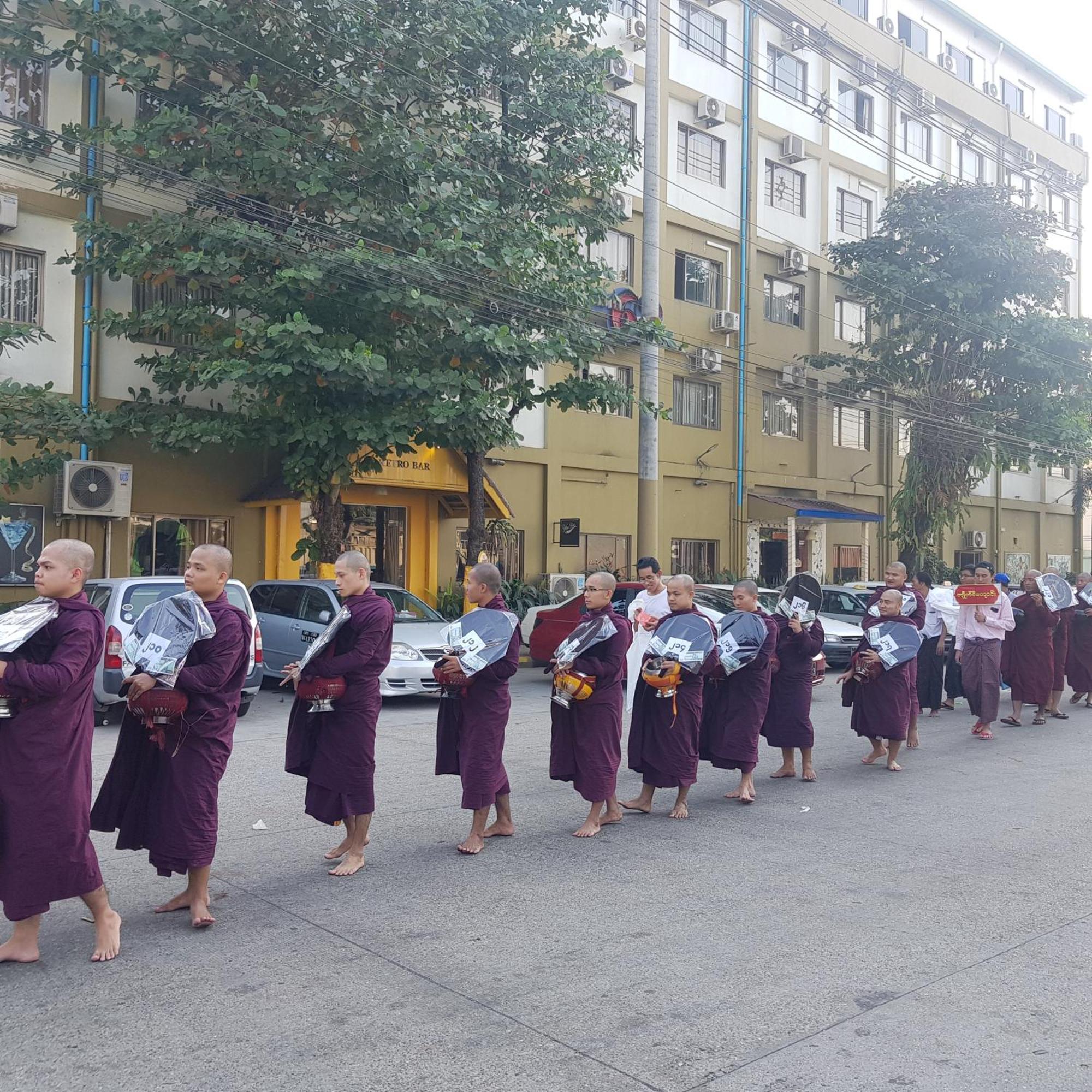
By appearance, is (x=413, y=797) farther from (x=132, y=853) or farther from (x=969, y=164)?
(x=969, y=164)

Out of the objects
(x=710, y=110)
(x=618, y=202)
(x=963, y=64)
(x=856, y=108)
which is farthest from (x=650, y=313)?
(x=963, y=64)

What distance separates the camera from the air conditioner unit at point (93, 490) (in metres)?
16.6

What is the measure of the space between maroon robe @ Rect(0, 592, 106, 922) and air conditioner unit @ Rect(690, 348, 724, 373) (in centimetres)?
2217

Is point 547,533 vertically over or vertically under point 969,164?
under

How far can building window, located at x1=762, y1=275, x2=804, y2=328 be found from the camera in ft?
93.1

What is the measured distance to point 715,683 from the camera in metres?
8.70

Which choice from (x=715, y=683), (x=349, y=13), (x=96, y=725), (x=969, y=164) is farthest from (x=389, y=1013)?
(x=969, y=164)

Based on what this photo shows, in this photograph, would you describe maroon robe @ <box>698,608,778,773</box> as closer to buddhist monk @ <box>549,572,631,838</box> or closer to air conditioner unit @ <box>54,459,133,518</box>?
buddhist monk @ <box>549,572,631,838</box>

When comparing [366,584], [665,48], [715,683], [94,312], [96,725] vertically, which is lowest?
[96,725]

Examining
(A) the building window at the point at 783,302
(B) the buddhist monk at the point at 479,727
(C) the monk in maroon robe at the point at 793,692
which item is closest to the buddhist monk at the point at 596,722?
(B) the buddhist monk at the point at 479,727

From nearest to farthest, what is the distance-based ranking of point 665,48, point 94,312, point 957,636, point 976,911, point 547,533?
point 976,911 → point 957,636 → point 94,312 → point 547,533 → point 665,48

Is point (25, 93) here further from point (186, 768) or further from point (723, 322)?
point (723, 322)

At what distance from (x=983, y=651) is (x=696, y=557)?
1457 centimetres

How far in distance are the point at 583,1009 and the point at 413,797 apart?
425 cm
